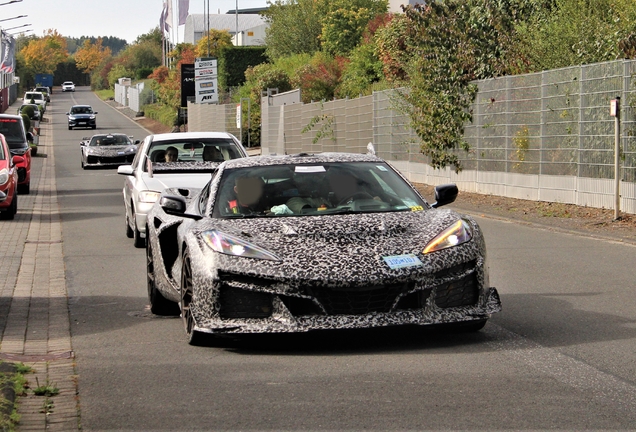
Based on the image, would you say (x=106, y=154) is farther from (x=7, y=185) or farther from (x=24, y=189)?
(x=7, y=185)

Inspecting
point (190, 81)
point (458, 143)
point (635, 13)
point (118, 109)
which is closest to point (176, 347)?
point (635, 13)

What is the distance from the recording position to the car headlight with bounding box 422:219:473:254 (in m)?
7.57

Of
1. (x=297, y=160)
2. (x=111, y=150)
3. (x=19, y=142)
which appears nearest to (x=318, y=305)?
(x=297, y=160)

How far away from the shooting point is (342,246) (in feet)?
24.6

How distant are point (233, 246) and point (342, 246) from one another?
0.71m

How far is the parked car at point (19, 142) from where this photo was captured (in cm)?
2766

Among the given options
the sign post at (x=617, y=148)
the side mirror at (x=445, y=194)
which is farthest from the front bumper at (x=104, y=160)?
the side mirror at (x=445, y=194)

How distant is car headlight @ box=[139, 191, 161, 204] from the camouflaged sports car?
6.26 meters

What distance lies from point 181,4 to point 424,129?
97.9 m

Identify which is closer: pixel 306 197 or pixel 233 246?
pixel 233 246

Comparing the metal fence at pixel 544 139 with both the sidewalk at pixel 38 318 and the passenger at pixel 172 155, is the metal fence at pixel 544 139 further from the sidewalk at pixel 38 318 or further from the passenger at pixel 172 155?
the sidewalk at pixel 38 318

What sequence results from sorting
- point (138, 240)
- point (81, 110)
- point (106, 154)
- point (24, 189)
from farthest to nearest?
point (81, 110)
point (106, 154)
point (24, 189)
point (138, 240)

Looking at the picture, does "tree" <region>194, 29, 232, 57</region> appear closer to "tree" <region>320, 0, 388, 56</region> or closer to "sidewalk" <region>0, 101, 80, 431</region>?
"tree" <region>320, 0, 388, 56</region>

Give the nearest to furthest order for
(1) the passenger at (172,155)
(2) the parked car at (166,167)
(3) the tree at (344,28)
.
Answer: (2) the parked car at (166,167), (1) the passenger at (172,155), (3) the tree at (344,28)
